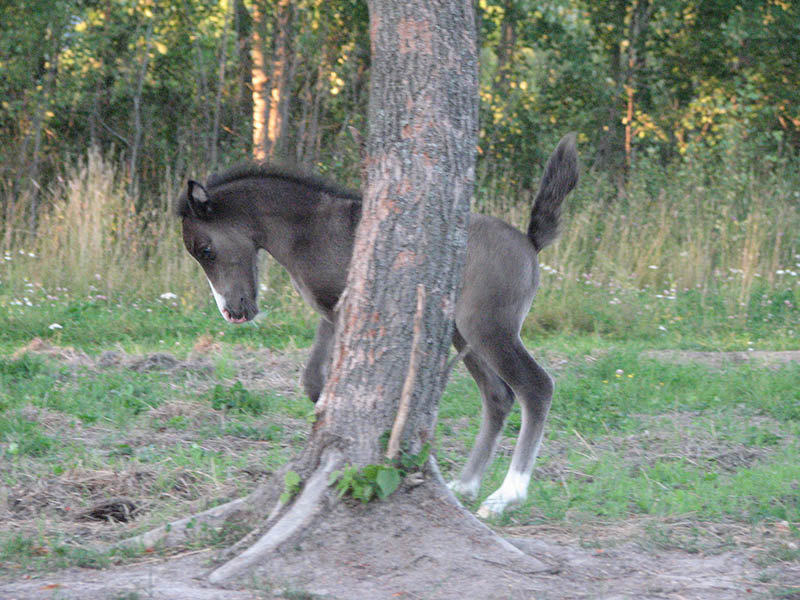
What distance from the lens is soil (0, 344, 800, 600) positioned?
132 inches

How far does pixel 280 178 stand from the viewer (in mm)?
5703

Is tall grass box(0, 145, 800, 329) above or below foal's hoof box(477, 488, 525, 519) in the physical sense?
above

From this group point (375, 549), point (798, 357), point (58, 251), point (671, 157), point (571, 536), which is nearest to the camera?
point (375, 549)

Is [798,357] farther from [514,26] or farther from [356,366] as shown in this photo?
[514,26]

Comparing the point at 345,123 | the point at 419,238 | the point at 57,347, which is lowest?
the point at 57,347

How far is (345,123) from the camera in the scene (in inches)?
527

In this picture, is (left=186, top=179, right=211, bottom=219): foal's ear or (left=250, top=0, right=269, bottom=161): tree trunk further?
(left=250, top=0, right=269, bottom=161): tree trunk

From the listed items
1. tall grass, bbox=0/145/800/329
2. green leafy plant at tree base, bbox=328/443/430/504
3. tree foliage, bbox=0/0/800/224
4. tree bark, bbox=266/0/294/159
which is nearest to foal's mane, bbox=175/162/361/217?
green leafy plant at tree base, bbox=328/443/430/504

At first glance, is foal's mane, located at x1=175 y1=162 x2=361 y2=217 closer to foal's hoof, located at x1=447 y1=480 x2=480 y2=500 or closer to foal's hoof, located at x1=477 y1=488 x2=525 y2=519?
foal's hoof, located at x1=447 y1=480 x2=480 y2=500

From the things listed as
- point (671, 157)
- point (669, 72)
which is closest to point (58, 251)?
point (671, 157)

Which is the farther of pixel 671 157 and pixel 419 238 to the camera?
pixel 671 157

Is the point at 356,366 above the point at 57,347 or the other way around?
above

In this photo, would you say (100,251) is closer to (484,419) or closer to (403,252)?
(484,419)

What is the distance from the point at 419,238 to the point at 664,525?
1.79m
